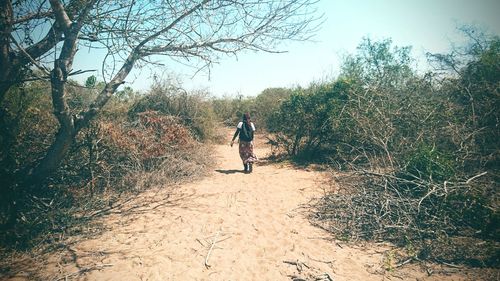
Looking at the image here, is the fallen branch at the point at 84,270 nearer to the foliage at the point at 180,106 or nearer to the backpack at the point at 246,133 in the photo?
the backpack at the point at 246,133

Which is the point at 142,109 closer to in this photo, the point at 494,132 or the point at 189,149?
the point at 189,149

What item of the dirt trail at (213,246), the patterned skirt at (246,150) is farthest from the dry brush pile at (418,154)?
the patterned skirt at (246,150)

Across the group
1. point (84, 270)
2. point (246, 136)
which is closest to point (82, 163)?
point (84, 270)

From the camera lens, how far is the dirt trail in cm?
351

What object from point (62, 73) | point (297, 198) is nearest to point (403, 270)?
point (297, 198)

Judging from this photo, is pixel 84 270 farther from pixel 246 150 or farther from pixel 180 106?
pixel 180 106

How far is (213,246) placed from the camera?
411 cm

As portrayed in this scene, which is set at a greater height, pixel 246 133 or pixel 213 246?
pixel 246 133

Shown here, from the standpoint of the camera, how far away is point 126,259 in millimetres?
3719

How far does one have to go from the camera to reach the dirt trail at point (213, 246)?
11.5 feet

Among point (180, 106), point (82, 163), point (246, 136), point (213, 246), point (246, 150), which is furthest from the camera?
point (180, 106)

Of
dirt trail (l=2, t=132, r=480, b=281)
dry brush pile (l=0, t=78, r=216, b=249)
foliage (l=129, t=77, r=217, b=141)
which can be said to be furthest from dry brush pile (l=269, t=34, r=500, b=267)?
dry brush pile (l=0, t=78, r=216, b=249)

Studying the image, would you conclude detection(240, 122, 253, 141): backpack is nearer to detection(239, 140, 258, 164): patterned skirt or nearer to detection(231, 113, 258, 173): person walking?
detection(231, 113, 258, 173): person walking

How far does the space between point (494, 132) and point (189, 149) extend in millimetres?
8532
